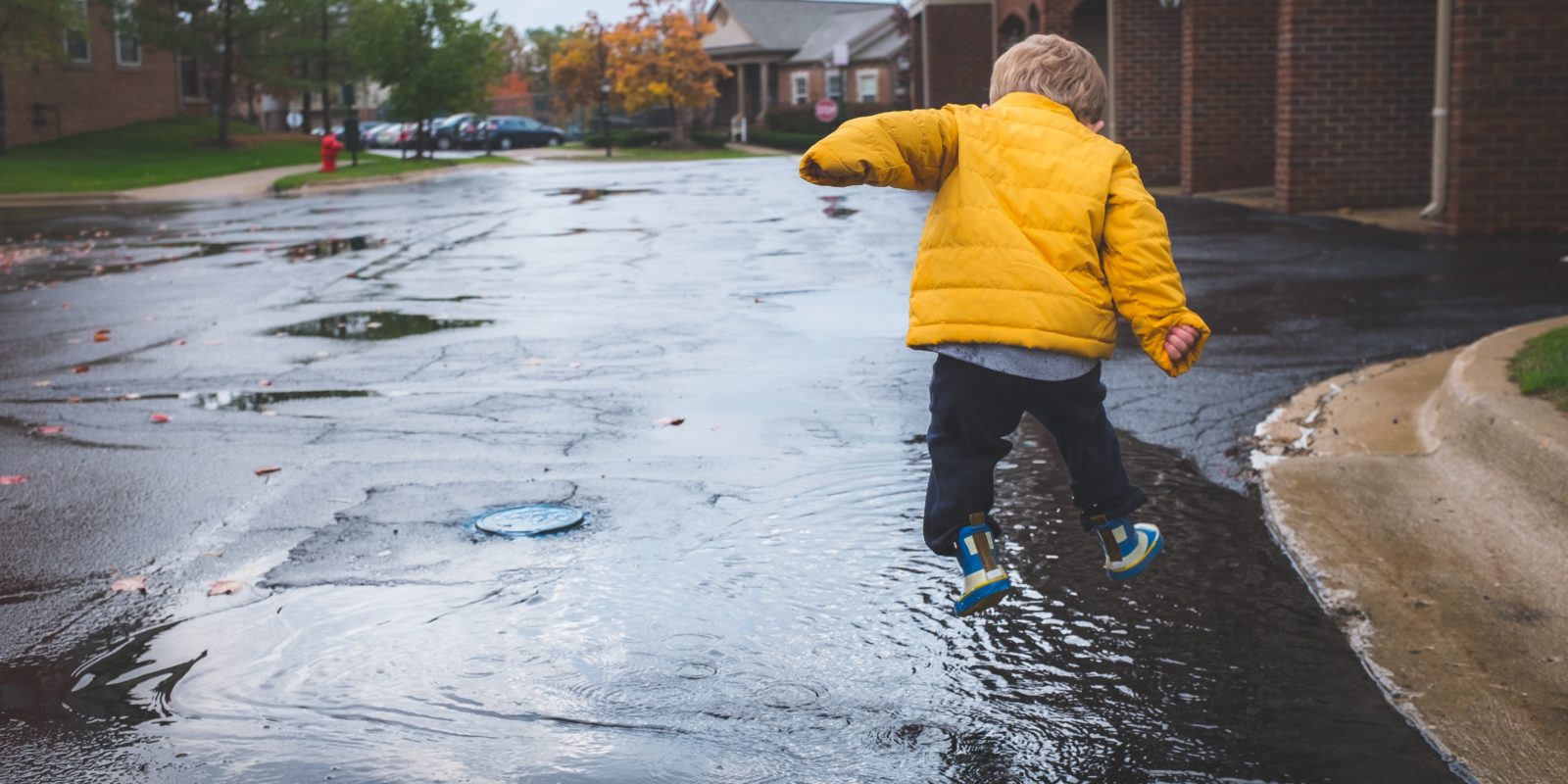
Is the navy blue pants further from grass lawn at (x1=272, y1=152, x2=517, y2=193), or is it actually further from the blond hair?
grass lawn at (x1=272, y1=152, x2=517, y2=193)

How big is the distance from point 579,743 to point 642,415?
4215 millimetres

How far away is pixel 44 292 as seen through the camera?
14.2m

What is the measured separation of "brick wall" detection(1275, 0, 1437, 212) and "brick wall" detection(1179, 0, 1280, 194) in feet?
9.22

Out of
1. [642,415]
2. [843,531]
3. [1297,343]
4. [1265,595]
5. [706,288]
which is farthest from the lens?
[706,288]

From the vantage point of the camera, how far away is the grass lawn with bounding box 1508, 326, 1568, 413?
6.18 m

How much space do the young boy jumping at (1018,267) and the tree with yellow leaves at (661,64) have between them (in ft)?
204

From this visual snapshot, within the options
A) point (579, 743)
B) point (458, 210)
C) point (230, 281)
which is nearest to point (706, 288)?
point (230, 281)

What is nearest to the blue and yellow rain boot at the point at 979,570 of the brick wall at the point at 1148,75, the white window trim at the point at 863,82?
the brick wall at the point at 1148,75

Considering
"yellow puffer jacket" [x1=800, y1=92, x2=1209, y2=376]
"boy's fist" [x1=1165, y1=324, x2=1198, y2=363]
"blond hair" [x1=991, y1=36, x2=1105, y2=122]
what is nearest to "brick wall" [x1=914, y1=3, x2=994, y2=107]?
"blond hair" [x1=991, y1=36, x2=1105, y2=122]

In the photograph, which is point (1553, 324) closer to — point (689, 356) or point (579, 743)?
point (689, 356)

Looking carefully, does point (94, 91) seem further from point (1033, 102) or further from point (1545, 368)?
point (1033, 102)

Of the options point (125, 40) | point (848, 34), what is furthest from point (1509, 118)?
point (848, 34)

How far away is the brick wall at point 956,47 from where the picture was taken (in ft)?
135

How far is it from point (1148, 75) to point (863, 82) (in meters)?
47.2
